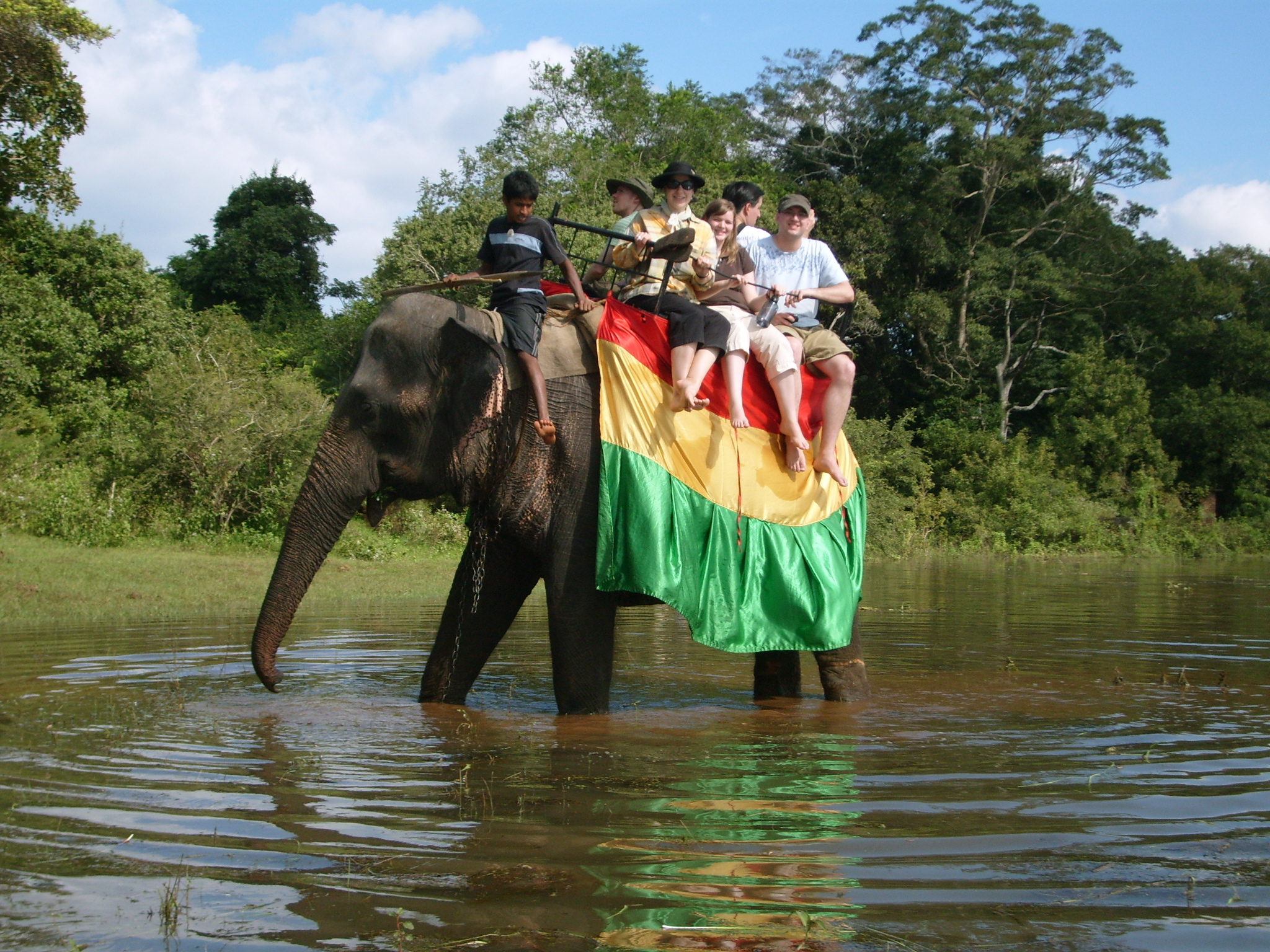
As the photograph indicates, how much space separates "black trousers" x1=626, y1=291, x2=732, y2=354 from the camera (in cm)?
655

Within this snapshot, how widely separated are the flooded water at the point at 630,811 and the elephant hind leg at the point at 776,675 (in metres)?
0.25

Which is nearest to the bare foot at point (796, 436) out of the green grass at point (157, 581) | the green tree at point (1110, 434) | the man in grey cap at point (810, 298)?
the man in grey cap at point (810, 298)

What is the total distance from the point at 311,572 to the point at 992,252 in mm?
31258

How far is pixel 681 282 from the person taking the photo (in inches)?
273

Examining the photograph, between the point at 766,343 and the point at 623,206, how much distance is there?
1.21 meters

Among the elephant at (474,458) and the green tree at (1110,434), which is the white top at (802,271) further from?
the green tree at (1110,434)

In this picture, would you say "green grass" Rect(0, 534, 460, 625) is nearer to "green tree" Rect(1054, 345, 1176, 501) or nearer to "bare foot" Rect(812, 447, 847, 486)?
"bare foot" Rect(812, 447, 847, 486)

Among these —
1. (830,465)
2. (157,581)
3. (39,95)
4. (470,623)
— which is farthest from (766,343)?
(39,95)

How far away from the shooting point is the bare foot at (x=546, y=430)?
6234 mm

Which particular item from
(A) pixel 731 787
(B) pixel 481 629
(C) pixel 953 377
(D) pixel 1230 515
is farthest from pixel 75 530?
(D) pixel 1230 515

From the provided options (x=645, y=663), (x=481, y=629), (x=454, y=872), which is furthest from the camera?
(x=645, y=663)

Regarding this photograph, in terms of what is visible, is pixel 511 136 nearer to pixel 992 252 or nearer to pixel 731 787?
pixel 992 252

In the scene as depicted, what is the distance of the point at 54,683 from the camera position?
23.3ft

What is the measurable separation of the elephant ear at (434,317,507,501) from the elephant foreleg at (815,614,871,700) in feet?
8.24
